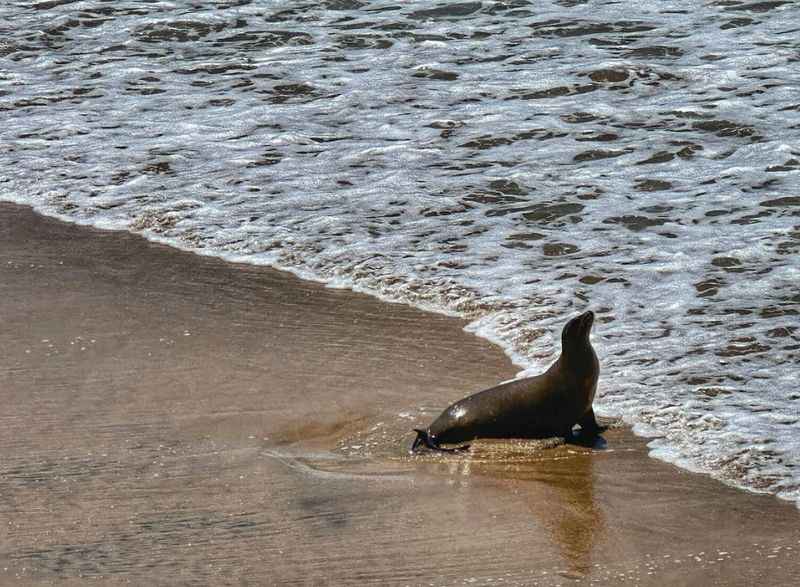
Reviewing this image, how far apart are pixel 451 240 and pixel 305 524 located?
2585 millimetres

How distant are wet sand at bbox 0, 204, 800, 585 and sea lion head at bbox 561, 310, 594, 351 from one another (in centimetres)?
29

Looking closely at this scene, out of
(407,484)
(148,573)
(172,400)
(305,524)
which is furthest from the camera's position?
(172,400)

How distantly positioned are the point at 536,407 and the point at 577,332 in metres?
0.26

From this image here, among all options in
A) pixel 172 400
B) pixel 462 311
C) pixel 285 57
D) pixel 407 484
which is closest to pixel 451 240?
pixel 462 311

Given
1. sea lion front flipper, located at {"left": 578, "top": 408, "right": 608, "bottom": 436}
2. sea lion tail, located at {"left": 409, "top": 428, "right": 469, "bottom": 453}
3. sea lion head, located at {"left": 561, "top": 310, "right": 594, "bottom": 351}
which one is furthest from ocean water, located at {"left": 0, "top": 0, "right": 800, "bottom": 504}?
sea lion tail, located at {"left": 409, "top": 428, "right": 469, "bottom": 453}

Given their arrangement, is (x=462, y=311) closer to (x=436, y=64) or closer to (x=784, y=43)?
(x=436, y=64)

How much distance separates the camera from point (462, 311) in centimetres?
516

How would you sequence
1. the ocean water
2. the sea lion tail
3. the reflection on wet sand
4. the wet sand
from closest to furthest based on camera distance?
the wet sand < the reflection on wet sand < the sea lion tail < the ocean water

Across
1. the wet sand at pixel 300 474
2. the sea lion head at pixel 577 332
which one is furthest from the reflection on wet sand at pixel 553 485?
the sea lion head at pixel 577 332

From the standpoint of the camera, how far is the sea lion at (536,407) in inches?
Answer: 157

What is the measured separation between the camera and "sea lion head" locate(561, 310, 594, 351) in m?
4.08

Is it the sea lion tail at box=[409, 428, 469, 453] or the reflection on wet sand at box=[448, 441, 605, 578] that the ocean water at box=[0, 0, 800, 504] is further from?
the sea lion tail at box=[409, 428, 469, 453]

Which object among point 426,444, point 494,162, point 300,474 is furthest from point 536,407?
point 494,162

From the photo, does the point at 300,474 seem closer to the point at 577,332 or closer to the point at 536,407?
the point at 536,407
